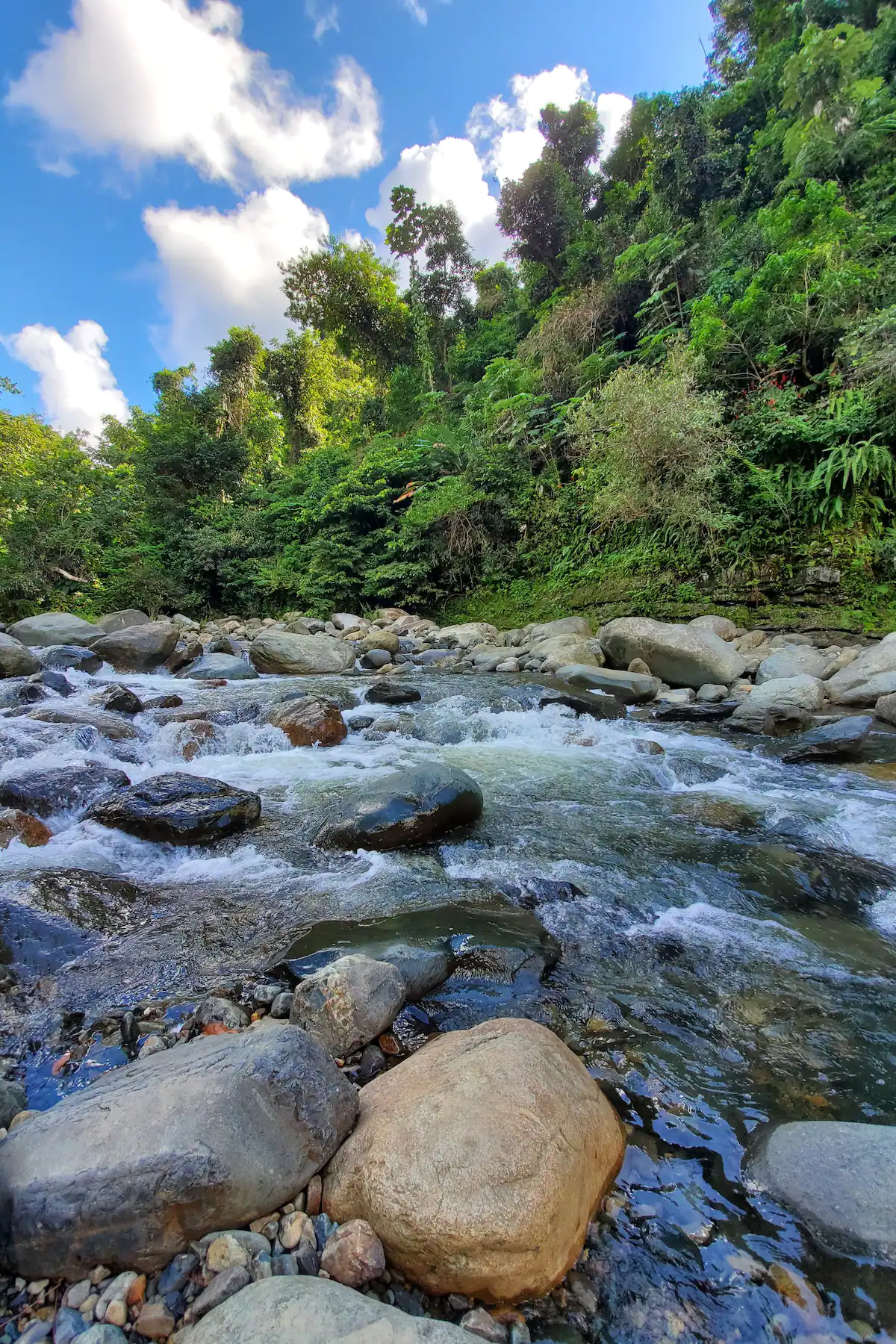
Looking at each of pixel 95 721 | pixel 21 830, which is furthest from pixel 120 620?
pixel 21 830

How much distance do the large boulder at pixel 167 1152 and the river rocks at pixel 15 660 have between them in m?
8.59

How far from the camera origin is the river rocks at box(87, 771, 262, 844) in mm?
3844

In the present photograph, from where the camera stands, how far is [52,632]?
10953 millimetres

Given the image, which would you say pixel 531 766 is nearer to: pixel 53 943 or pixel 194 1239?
pixel 53 943

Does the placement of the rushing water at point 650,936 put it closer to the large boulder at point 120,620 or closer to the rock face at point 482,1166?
the rock face at point 482,1166

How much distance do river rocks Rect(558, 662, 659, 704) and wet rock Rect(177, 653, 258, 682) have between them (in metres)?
5.46

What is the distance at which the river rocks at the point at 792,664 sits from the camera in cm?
757

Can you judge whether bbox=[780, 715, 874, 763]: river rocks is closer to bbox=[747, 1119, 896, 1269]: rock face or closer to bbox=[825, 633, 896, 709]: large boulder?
bbox=[825, 633, 896, 709]: large boulder

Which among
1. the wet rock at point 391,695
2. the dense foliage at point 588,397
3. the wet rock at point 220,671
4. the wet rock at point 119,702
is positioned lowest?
the wet rock at point 391,695

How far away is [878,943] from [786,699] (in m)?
4.51

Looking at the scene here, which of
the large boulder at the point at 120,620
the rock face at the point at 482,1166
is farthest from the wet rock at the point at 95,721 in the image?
the large boulder at the point at 120,620

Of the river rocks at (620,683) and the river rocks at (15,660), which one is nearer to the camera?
the river rocks at (620,683)

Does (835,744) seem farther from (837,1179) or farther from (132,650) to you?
(132,650)

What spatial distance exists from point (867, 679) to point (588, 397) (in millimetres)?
9173
